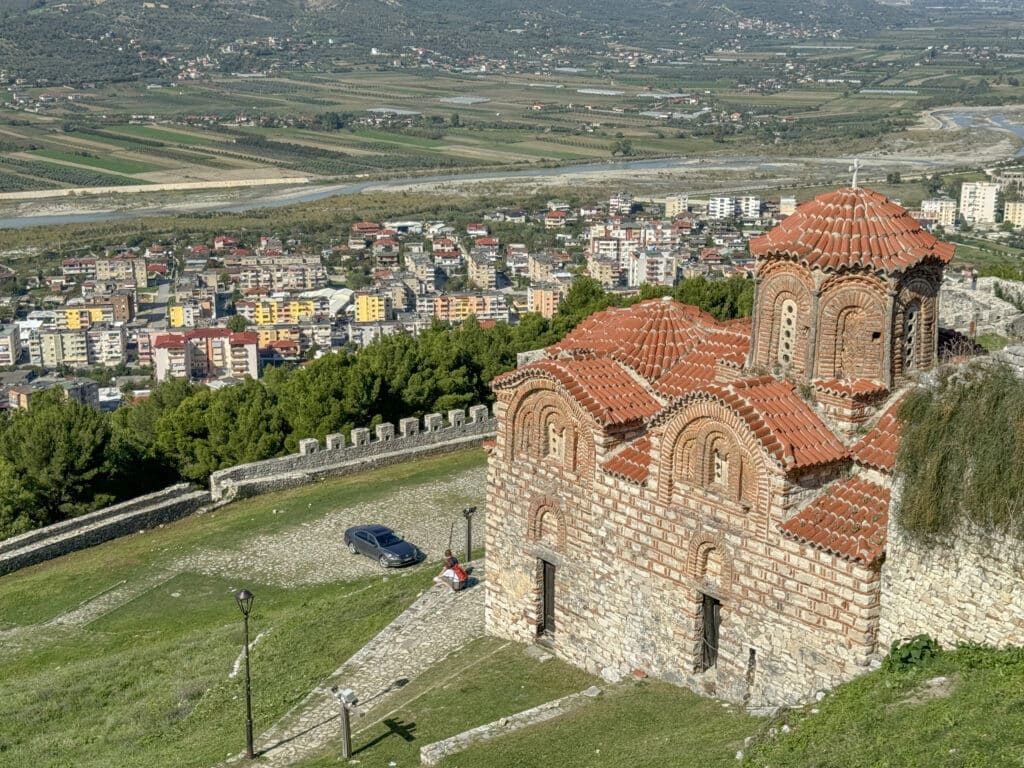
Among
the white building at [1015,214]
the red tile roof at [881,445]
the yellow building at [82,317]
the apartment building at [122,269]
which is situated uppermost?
the red tile roof at [881,445]

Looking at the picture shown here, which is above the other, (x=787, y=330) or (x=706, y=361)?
(x=787, y=330)

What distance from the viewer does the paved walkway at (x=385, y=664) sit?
1655 centimetres

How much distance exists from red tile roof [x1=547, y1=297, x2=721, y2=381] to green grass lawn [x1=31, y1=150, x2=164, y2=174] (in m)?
150

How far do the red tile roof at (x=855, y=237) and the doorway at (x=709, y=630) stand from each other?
176 inches

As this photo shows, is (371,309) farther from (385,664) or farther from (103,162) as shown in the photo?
(385,664)

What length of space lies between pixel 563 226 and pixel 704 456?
116 meters

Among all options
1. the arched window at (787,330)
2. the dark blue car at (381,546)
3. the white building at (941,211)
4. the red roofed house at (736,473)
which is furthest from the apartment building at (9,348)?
the arched window at (787,330)

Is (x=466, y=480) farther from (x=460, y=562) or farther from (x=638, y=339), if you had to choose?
(x=638, y=339)

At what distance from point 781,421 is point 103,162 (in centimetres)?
16056

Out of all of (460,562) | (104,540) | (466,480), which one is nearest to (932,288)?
(460,562)

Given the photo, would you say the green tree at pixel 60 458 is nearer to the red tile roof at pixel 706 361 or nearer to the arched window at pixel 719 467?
the red tile roof at pixel 706 361

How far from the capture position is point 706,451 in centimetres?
1560

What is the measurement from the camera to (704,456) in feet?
51.2

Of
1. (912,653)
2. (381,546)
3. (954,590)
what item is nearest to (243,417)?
(381,546)
